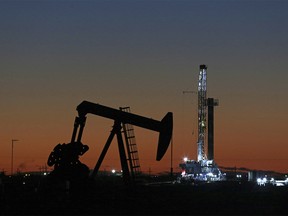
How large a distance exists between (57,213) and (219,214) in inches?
287

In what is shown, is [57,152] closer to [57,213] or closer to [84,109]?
[84,109]

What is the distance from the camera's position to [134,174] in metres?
52.7

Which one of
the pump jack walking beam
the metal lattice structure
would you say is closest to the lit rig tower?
the metal lattice structure

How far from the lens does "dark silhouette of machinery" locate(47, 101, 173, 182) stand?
157 ft

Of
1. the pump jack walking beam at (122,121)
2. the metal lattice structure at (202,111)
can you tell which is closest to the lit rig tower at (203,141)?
the metal lattice structure at (202,111)

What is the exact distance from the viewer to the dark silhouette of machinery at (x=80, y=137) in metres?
47.9

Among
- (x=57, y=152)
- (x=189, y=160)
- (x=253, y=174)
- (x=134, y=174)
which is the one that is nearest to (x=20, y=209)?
(x=57, y=152)

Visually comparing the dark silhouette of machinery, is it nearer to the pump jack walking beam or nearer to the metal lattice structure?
the pump jack walking beam

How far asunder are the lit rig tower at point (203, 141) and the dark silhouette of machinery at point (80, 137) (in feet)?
319

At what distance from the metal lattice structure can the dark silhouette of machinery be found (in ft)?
332

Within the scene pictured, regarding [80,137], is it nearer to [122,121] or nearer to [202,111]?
[122,121]

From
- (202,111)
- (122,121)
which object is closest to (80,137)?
(122,121)

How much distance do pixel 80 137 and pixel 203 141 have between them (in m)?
105

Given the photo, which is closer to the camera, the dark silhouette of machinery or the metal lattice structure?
the dark silhouette of machinery
